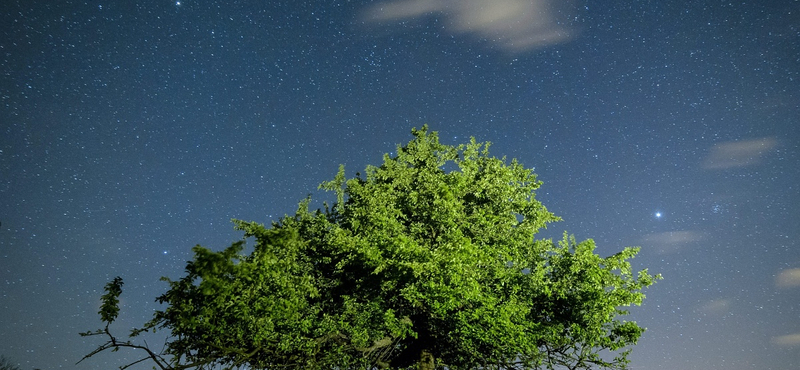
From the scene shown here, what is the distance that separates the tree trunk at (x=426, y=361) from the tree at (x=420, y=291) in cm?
6

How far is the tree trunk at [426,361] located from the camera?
2245cm

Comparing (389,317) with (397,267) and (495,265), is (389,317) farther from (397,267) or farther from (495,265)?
(495,265)

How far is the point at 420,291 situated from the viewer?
61.0ft

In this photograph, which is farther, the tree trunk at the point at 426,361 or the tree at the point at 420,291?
the tree trunk at the point at 426,361

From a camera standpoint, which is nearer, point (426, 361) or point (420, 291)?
point (420, 291)

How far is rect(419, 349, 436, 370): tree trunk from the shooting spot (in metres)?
22.5

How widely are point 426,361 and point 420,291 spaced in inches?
231

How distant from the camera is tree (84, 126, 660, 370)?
677 inches

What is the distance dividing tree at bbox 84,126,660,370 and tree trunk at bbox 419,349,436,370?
6 cm

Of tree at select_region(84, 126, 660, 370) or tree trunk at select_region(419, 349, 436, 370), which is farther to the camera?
tree trunk at select_region(419, 349, 436, 370)

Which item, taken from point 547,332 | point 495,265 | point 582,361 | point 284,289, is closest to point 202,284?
point 284,289

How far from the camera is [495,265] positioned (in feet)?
64.6

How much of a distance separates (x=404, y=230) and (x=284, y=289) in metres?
6.51

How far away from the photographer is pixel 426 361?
22688 millimetres
